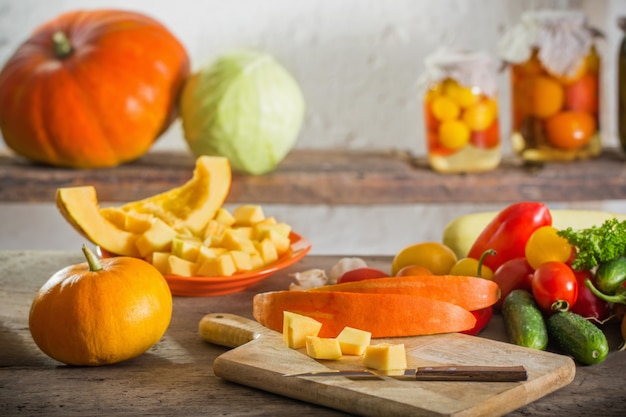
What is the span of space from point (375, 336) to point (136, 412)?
0.35m

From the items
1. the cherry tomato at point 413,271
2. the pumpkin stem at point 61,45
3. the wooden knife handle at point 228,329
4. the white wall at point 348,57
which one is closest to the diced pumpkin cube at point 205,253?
the wooden knife handle at point 228,329

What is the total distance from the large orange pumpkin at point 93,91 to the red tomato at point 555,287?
165cm

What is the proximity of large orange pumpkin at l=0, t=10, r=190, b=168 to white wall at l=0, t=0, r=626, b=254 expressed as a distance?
50 cm

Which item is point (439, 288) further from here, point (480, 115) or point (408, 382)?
point (480, 115)

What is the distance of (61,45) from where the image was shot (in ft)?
9.20

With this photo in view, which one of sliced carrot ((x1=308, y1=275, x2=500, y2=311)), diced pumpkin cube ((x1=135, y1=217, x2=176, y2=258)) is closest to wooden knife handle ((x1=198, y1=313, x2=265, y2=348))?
sliced carrot ((x1=308, y1=275, x2=500, y2=311))

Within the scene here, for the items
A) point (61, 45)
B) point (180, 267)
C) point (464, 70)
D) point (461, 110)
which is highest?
point (61, 45)

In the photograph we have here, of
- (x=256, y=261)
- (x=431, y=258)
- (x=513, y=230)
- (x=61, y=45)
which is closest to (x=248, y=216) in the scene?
(x=256, y=261)

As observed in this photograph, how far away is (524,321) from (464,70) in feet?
4.87

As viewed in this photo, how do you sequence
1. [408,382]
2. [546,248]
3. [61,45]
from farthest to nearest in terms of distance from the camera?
[61,45] < [546,248] < [408,382]

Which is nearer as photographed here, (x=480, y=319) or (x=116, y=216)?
(x=480, y=319)

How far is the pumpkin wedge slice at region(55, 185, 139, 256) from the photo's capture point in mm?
1686

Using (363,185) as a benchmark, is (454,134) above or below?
above

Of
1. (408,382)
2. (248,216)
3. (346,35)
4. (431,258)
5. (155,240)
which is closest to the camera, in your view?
(408,382)
